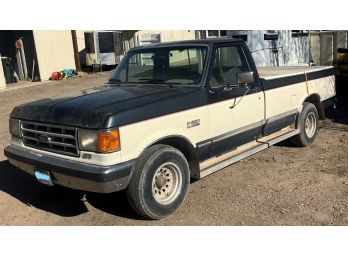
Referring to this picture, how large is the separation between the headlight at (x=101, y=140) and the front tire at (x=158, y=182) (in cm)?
37

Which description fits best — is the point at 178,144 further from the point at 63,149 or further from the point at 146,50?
the point at 146,50

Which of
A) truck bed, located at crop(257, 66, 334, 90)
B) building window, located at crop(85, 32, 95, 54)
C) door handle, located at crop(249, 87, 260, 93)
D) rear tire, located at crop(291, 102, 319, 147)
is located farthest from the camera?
building window, located at crop(85, 32, 95, 54)

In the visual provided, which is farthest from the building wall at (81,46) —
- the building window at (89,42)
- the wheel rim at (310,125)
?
the wheel rim at (310,125)

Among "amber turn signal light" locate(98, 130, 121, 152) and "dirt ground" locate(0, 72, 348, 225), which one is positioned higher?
"amber turn signal light" locate(98, 130, 121, 152)

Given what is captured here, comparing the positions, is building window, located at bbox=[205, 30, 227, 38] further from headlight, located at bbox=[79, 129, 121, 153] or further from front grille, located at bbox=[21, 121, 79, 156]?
headlight, located at bbox=[79, 129, 121, 153]

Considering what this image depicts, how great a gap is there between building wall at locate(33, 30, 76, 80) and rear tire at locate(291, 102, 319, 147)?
→ 52.5ft

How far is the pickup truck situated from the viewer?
13.1 ft

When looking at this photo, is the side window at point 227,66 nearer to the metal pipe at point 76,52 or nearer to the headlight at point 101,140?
the headlight at point 101,140

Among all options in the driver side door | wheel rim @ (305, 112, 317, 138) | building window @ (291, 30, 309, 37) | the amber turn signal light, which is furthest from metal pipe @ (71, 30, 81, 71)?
the amber turn signal light

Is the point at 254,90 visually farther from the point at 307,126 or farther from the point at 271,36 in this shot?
the point at 271,36

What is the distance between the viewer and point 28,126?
4645mm

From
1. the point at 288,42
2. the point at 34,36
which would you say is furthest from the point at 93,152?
the point at 34,36

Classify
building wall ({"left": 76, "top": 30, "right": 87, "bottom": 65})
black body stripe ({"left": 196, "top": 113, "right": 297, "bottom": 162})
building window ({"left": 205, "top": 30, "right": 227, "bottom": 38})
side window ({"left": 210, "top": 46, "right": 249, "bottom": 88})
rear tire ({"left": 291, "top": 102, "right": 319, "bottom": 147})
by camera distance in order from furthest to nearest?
building wall ({"left": 76, "top": 30, "right": 87, "bottom": 65}), building window ({"left": 205, "top": 30, "right": 227, "bottom": 38}), rear tire ({"left": 291, "top": 102, "right": 319, "bottom": 147}), side window ({"left": 210, "top": 46, "right": 249, "bottom": 88}), black body stripe ({"left": 196, "top": 113, "right": 297, "bottom": 162})

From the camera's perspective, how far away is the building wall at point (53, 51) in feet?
65.7
